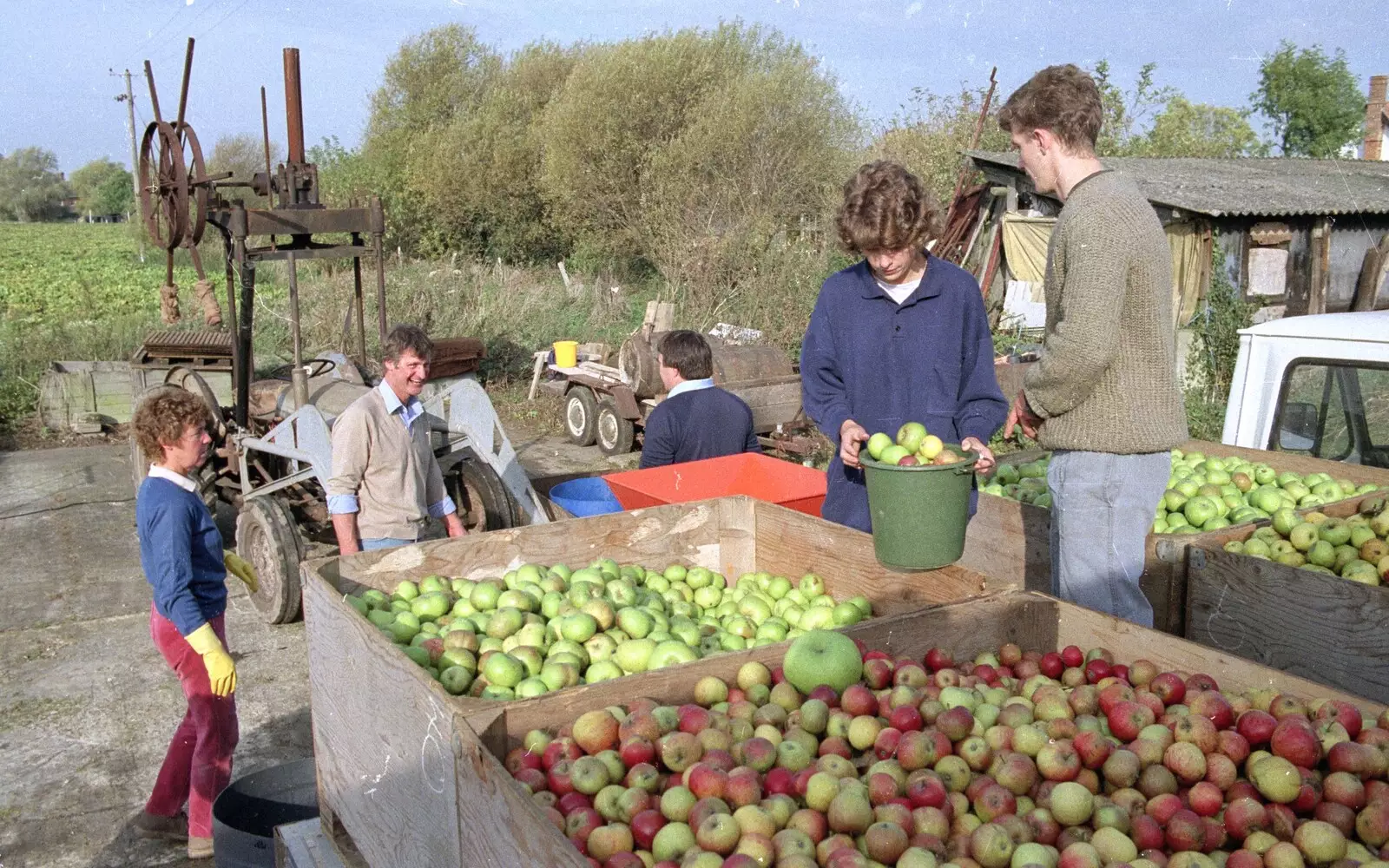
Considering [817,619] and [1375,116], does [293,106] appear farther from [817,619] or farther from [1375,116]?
[1375,116]

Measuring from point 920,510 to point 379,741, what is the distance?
1.44 metres

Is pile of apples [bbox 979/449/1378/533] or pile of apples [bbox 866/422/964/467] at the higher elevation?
pile of apples [bbox 866/422/964/467]

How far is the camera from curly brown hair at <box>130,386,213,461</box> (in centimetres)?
388

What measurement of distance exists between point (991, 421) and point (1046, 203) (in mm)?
15319

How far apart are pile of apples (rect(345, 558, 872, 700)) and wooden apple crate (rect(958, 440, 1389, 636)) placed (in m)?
0.71

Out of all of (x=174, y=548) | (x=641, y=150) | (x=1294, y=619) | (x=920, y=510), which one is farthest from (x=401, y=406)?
(x=641, y=150)

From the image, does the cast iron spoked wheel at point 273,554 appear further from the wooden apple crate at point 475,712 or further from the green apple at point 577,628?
the green apple at point 577,628

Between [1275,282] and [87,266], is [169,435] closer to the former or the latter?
[1275,282]

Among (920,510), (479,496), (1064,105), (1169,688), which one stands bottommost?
(479,496)

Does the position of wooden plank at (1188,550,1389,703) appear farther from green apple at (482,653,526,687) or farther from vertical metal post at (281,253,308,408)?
vertical metal post at (281,253,308,408)

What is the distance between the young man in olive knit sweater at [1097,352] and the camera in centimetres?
292

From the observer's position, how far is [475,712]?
7.06 ft

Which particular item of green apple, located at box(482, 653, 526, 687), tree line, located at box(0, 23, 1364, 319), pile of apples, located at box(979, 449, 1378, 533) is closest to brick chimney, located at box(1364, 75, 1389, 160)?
tree line, located at box(0, 23, 1364, 319)

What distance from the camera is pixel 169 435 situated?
3.90 meters
